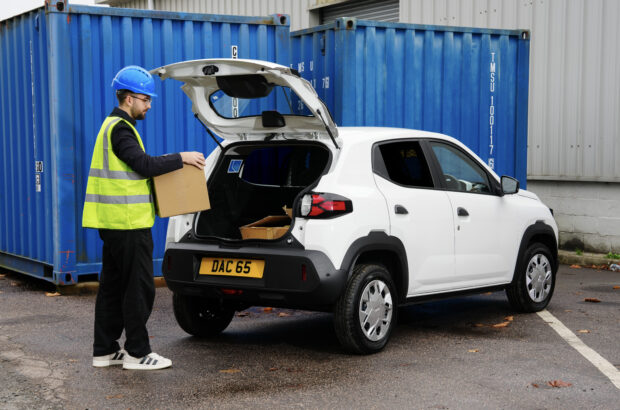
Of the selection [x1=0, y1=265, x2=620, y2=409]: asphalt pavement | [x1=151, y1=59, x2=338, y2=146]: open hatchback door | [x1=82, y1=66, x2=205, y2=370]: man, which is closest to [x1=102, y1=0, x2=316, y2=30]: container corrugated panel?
[x1=0, y1=265, x2=620, y2=409]: asphalt pavement

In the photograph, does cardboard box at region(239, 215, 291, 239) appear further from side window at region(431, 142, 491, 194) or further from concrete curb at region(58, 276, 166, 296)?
concrete curb at region(58, 276, 166, 296)

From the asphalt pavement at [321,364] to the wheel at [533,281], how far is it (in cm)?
16

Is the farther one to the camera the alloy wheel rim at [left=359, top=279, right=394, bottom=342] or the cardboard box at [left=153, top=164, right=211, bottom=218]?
the alloy wheel rim at [left=359, top=279, right=394, bottom=342]

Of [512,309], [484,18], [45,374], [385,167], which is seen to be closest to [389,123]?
[512,309]

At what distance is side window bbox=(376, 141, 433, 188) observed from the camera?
666 centimetres

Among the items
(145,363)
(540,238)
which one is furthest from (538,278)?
(145,363)

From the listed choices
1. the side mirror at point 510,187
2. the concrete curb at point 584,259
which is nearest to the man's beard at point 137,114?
the side mirror at point 510,187

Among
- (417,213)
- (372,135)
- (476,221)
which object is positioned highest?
(372,135)

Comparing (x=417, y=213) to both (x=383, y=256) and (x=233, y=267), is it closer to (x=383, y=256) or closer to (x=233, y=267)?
(x=383, y=256)

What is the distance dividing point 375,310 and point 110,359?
1884 mm

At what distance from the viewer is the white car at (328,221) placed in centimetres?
606

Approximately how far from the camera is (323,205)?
601 cm

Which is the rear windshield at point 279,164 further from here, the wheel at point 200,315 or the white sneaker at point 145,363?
the white sneaker at point 145,363

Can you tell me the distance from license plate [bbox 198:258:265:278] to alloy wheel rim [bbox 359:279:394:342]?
2.50 ft
